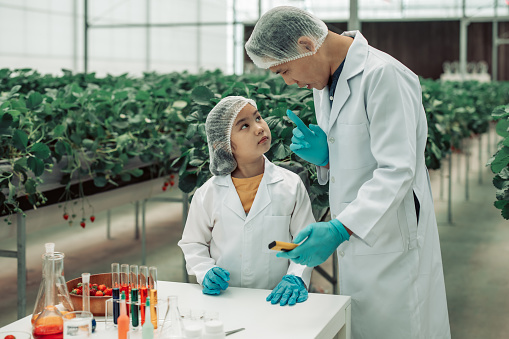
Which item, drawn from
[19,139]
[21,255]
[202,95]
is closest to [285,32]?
[202,95]

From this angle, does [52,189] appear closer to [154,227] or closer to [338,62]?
[338,62]

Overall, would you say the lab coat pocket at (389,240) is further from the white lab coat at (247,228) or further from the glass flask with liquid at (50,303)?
the glass flask with liquid at (50,303)

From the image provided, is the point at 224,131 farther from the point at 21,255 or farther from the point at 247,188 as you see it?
the point at 21,255

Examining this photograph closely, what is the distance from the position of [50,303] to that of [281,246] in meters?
0.60

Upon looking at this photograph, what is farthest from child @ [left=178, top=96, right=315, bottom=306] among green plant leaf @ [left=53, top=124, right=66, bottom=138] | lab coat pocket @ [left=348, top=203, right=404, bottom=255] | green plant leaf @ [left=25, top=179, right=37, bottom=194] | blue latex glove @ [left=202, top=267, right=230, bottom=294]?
green plant leaf @ [left=53, top=124, right=66, bottom=138]

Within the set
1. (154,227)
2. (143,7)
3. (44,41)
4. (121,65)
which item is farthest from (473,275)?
(143,7)

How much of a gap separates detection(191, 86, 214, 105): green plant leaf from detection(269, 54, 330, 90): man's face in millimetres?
934

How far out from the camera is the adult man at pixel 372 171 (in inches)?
66.7

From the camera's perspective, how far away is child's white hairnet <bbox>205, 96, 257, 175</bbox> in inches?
81.9

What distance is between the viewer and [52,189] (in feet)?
10.7

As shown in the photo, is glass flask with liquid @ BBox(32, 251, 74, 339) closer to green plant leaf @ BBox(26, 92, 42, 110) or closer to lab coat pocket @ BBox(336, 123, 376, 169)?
lab coat pocket @ BBox(336, 123, 376, 169)

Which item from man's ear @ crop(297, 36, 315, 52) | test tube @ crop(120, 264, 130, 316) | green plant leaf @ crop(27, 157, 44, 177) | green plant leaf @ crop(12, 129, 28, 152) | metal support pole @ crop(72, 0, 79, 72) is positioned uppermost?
metal support pole @ crop(72, 0, 79, 72)

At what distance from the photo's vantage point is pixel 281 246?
1602 mm

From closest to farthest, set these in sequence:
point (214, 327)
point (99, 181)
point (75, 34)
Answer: point (214, 327) → point (99, 181) → point (75, 34)
